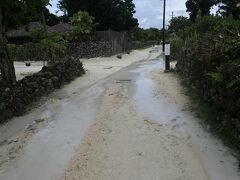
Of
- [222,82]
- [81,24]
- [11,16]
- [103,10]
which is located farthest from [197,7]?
[222,82]

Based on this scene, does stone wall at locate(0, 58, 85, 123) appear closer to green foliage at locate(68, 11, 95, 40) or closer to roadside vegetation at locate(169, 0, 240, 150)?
roadside vegetation at locate(169, 0, 240, 150)

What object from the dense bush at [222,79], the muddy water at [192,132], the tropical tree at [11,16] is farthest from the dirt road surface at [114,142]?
the tropical tree at [11,16]

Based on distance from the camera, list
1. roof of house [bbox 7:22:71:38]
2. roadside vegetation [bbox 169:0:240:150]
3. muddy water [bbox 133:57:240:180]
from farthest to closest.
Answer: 1. roof of house [bbox 7:22:71:38]
2. roadside vegetation [bbox 169:0:240:150]
3. muddy water [bbox 133:57:240:180]

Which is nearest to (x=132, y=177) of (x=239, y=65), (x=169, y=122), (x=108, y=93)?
(x=239, y=65)

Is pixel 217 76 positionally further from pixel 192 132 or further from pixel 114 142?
pixel 114 142

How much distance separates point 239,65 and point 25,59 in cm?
3526

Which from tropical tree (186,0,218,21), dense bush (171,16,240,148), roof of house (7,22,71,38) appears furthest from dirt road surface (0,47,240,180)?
tropical tree (186,0,218,21)

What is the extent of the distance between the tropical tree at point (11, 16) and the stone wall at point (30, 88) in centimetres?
91

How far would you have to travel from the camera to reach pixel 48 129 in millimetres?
10789

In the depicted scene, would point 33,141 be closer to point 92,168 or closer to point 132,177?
point 92,168

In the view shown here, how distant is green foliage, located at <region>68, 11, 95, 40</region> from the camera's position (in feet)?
126

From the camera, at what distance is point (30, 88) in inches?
564

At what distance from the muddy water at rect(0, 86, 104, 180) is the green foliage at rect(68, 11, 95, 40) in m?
25.1

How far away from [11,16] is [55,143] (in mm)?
11989
